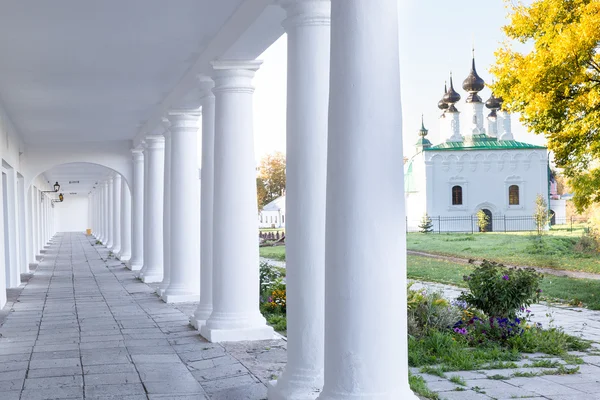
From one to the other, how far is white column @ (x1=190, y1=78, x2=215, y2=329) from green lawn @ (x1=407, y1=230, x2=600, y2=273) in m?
16.0

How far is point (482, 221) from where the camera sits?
192 feet

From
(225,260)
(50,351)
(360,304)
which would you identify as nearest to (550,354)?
(225,260)

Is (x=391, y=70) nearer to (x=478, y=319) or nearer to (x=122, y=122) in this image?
(x=478, y=319)

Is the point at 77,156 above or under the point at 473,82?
under

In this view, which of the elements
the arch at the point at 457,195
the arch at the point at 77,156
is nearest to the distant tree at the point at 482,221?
the arch at the point at 457,195

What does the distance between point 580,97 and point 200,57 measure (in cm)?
1018

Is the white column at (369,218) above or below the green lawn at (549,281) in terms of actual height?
above

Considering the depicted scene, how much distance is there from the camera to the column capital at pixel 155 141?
18172 millimetres

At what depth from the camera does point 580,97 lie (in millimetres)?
17219

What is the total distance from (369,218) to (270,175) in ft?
182

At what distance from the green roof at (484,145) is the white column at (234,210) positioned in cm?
5726

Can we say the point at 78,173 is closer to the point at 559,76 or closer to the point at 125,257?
the point at 125,257

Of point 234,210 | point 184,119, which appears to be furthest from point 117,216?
point 234,210

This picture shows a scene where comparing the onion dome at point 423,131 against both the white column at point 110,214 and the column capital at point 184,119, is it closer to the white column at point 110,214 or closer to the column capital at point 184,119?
the white column at point 110,214
